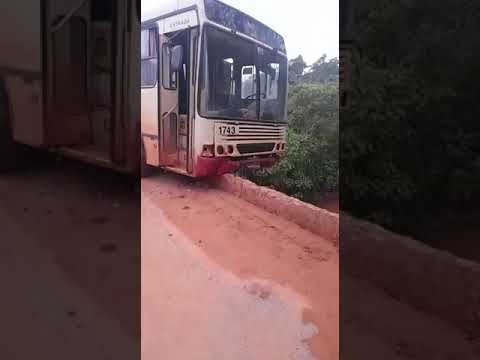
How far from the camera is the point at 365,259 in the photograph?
10.9ft

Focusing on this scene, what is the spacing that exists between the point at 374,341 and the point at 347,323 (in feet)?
0.67

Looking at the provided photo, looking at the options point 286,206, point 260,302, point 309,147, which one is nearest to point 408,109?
point 309,147

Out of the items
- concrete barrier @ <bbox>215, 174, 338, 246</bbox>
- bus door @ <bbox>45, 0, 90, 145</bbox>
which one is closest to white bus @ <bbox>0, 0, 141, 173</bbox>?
bus door @ <bbox>45, 0, 90, 145</bbox>

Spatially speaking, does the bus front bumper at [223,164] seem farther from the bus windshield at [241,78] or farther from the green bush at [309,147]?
the bus windshield at [241,78]

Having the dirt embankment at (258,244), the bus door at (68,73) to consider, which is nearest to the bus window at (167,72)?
the bus door at (68,73)

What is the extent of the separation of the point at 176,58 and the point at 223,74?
0.60m

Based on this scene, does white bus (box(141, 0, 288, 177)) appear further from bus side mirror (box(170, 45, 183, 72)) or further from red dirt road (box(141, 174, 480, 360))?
red dirt road (box(141, 174, 480, 360))

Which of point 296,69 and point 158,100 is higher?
point 296,69

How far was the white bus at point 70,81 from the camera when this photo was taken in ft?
10.7

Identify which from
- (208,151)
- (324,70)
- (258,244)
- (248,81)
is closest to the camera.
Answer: (324,70)

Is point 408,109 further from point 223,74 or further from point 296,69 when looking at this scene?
point 223,74

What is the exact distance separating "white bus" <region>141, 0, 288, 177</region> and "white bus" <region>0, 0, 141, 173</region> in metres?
0.54

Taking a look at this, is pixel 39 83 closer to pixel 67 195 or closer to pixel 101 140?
pixel 101 140

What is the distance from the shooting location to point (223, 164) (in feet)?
13.4
